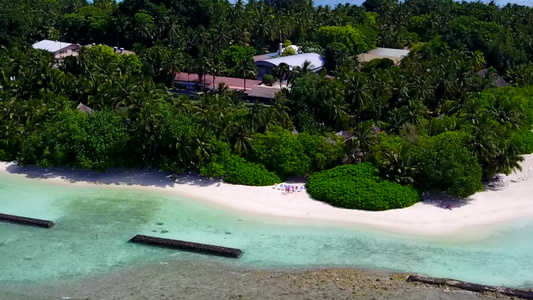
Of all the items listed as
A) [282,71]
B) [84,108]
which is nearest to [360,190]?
[84,108]

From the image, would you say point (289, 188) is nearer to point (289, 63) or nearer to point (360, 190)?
point (360, 190)

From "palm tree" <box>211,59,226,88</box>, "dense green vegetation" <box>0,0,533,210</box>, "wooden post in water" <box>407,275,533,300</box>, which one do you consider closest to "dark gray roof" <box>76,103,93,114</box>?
"dense green vegetation" <box>0,0,533,210</box>

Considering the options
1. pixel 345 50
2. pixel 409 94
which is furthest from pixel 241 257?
pixel 345 50

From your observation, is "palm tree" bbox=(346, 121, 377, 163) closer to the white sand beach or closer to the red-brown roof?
the white sand beach

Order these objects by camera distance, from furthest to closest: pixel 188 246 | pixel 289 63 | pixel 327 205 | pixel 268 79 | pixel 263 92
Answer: pixel 289 63, pixel 268 79, pixel 263 92, pixel 327 205, pixel 188 246

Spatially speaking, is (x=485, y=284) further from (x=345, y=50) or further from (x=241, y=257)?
(x=345, y=50)

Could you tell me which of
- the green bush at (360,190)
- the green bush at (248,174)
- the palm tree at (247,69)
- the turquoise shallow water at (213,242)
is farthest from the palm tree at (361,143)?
the palm tree at (247,69)

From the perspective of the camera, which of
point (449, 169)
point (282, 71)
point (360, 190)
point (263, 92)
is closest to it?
point (449, 169)
